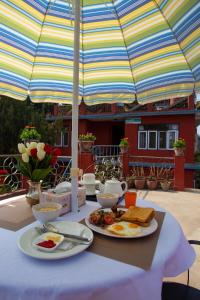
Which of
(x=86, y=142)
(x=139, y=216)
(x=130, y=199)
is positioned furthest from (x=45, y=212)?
(x=86, y=142)

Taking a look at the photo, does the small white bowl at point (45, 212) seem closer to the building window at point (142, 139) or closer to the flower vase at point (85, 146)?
the flower vase at point (85, 146)

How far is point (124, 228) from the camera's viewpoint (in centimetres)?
110

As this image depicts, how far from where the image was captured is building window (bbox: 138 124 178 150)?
35.0ft

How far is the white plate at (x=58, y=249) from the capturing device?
847 mm

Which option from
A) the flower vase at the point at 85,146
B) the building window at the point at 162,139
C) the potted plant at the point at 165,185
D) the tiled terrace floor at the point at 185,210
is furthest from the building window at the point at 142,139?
the flower vase at the point at 85,146

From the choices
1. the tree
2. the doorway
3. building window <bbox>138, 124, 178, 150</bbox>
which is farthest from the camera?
the doorway

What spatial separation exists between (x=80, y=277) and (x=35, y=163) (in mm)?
850

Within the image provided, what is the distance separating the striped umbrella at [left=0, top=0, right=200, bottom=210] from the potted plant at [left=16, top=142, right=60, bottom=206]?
19 centimetres

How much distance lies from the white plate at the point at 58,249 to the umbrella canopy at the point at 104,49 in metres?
1.43

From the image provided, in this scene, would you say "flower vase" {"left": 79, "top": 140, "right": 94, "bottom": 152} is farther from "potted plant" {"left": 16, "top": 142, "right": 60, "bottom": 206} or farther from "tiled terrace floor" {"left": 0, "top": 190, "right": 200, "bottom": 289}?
"potted plant" {"left": 16, "top": 142, "right": 60, "bottom": 206}

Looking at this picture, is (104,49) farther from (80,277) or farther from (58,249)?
(80,277)

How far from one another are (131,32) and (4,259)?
1.86 meters

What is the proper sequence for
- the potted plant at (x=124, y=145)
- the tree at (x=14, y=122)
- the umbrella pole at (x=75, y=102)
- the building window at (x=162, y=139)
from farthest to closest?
1. the building window at (x=162, y=139)
2. the tree at (x=14, y=122)
3. the potted plant at (x=124, y=145)
4. the umbrella pole at (x=75, y=102)

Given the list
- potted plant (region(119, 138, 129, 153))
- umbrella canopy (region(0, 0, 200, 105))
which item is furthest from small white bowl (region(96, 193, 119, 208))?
potted plant (region(119, 138, 129, 153))
